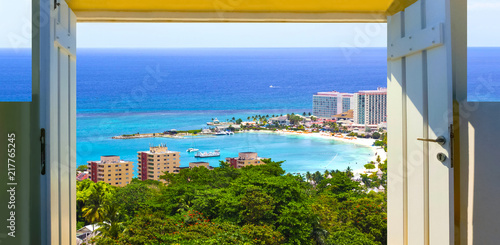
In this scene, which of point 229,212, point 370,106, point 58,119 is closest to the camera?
point 58,119

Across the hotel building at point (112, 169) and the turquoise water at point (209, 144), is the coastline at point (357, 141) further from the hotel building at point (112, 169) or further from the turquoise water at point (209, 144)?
the hotel building at point (112, 169)

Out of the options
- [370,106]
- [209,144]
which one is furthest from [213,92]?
[370,106]

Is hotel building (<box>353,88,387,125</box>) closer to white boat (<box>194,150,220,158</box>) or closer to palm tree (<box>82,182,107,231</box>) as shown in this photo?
white boat (<box>194,150,220,158</box>)

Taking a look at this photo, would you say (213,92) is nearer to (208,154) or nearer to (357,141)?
(208,154)

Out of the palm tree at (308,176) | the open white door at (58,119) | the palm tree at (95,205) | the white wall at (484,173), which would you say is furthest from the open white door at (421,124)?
the palm tree at (308,176)

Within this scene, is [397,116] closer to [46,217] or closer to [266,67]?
[46,217]

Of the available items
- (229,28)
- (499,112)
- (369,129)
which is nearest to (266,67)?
(229,28)

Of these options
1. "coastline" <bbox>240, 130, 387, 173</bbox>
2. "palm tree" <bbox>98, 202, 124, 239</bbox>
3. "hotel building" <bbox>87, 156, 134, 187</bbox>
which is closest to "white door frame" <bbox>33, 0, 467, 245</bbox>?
"palm tree" <bbox>98, 202, 124, 239</bbox>
